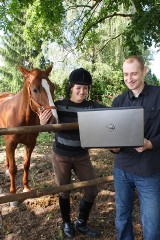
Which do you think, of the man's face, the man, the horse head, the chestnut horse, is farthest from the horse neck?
the man's face

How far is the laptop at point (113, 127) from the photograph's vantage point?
1840 mm

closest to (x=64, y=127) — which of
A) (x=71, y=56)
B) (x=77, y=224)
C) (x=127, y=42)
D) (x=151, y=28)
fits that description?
(x=77, y=224)

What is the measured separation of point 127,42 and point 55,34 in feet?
14.3

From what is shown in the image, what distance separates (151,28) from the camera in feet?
14.8

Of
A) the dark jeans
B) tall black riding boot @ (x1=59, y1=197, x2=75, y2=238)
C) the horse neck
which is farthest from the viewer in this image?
the horse neck

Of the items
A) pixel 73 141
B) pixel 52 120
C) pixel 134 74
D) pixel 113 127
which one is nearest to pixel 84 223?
pixel 73 141

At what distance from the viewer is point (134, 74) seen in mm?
2121

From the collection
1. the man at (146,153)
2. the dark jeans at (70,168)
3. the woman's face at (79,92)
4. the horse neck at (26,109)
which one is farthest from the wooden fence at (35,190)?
the horse neck at (26,109)

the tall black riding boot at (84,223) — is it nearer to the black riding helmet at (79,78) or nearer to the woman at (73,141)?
the woman at (73,141)

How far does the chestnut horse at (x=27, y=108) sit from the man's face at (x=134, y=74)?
97 centimetres

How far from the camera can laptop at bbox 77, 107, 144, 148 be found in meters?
1.84

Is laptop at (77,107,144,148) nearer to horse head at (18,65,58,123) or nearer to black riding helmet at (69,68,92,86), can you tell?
black riding helmet at (69,68,92,86)

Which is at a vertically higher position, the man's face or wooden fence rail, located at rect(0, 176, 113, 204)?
the man's face

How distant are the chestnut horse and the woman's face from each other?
262 mm
